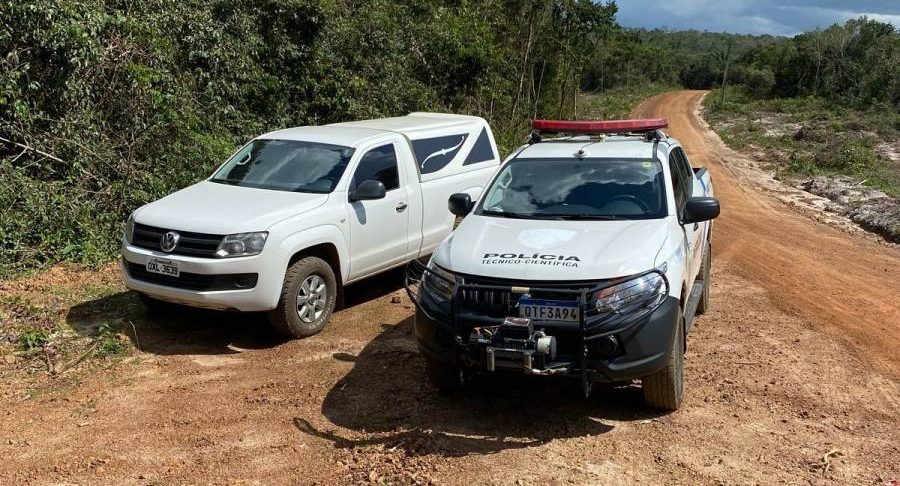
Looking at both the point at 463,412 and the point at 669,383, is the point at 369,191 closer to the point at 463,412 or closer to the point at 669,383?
the point at 463,412

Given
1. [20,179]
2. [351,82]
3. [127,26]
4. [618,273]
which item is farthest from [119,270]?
[351,82]

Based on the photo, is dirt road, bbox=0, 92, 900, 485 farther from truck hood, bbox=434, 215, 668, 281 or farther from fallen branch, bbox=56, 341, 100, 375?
truck hood, bbox=434, 215, 668, 281

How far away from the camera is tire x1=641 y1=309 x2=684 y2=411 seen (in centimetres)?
468

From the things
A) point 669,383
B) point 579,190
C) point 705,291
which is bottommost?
point 705,291

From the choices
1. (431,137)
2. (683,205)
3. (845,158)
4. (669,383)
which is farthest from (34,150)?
(845,158)

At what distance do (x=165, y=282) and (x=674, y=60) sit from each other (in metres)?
96.5

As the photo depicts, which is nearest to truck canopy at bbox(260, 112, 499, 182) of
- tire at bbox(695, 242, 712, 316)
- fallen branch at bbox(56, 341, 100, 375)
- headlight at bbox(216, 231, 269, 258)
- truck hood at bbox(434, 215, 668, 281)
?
headlight at bbox(216, 231, 269, 258)

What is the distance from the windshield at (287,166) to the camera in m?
7.02

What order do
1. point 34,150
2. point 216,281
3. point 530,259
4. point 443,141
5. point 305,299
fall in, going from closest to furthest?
point 530,259 → point 216,281 → point 305,299 → point 443,141 → point 34,150

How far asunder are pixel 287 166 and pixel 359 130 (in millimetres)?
985

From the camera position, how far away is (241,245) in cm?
603

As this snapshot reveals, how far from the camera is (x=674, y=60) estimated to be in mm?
94375

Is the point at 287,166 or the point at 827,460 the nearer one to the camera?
the point at 827,460

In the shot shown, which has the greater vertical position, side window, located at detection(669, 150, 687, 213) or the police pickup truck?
side window, located at detection(669, 150, 687, 213)
